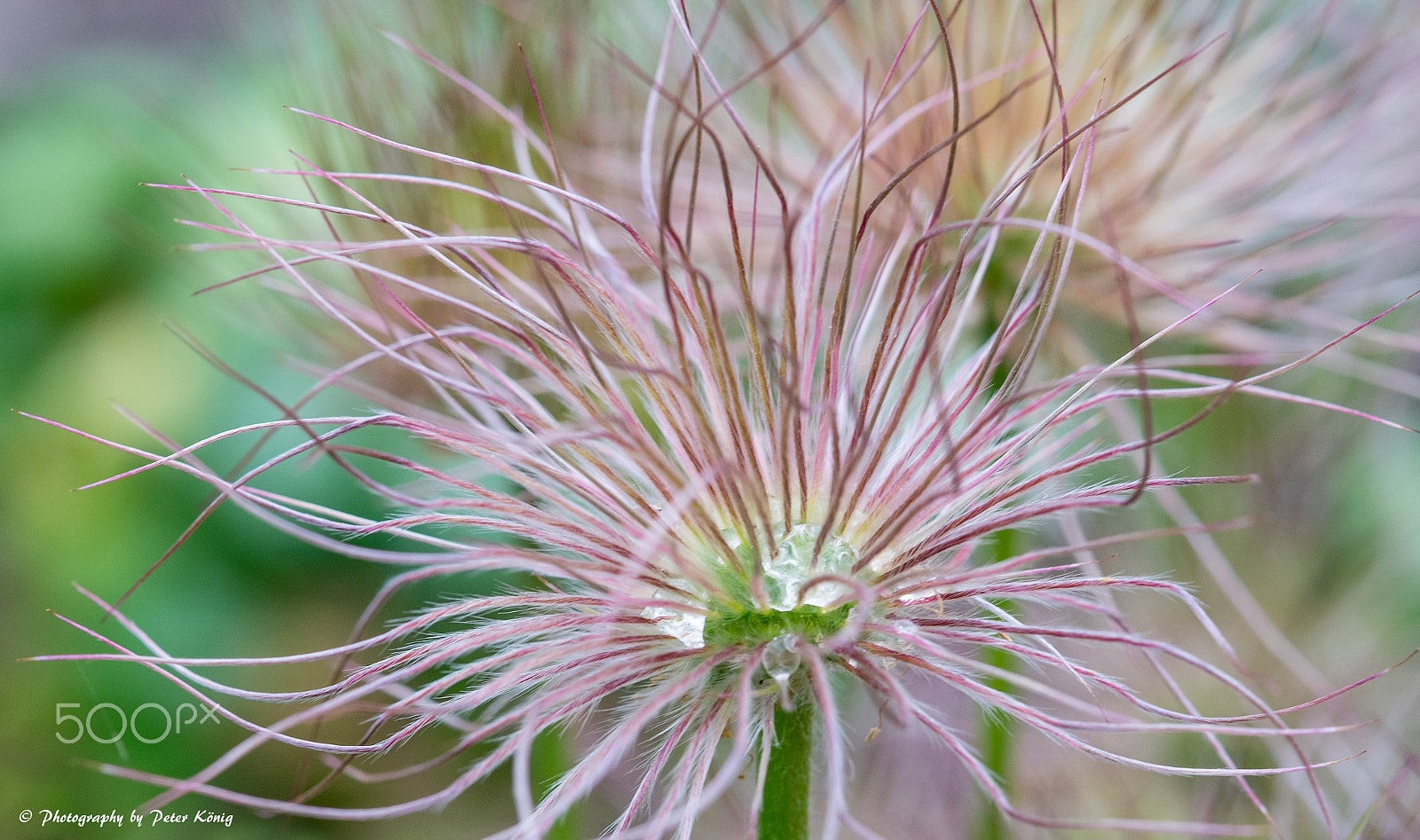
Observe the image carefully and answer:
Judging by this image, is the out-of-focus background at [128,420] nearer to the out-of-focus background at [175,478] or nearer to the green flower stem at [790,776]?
the out-of-focus background at [175,478]

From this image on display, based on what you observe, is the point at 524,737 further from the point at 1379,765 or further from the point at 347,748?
the point at 1379,765

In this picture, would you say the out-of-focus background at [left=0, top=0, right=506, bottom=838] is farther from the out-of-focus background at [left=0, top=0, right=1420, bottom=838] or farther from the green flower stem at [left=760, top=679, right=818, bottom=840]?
the green flower stem at [left=760, top=679, right=818, bottom=840]

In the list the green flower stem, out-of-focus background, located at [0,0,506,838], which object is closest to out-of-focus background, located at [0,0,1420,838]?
out-of-focus background, located at [0,0,506,838]

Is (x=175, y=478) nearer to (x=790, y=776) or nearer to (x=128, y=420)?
(x=128, y=420)

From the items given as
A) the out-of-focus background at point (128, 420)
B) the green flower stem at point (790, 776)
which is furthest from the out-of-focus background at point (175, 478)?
the green flower stem at point (790, 776)

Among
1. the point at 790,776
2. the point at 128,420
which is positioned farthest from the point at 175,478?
the point at 790,776

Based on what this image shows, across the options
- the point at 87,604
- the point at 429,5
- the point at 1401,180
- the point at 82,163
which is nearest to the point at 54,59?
the point at 82,163
